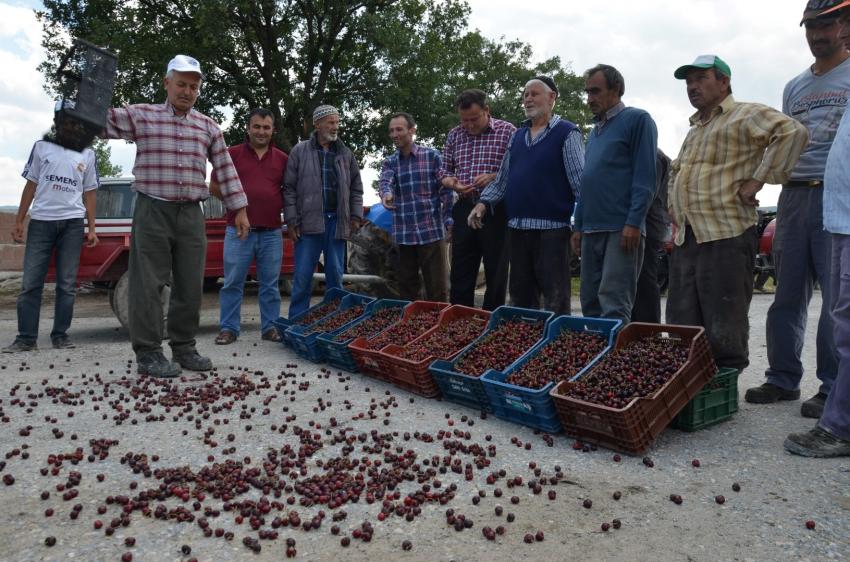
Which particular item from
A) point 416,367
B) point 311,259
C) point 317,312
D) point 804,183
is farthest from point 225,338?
point 804,183

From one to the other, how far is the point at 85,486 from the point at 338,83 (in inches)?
779

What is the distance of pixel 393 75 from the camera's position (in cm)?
2095

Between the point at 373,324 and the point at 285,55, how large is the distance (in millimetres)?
16807

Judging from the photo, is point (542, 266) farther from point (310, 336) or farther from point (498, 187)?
point (310, 336)

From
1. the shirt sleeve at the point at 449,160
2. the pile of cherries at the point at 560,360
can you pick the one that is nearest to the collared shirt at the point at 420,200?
the shirt sleeve at the point at 449,160

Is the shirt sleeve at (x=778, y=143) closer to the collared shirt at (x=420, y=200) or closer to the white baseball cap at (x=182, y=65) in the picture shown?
the collared shirt at (x=420, y=200)

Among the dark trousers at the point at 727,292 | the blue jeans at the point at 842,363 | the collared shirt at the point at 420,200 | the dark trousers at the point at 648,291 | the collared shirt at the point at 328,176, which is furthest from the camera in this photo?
the collared shirt at the point at 328,176

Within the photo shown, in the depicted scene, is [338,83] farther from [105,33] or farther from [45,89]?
[45,89]

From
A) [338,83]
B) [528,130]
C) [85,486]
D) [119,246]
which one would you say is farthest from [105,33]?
[85,486]

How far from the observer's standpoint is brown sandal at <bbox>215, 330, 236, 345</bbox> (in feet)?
25.1

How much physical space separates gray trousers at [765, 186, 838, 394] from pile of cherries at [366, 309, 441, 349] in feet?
8.92

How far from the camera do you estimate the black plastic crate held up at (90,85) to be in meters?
5.07

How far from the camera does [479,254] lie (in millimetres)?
7078

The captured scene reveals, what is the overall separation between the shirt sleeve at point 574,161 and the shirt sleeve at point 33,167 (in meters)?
5.43
